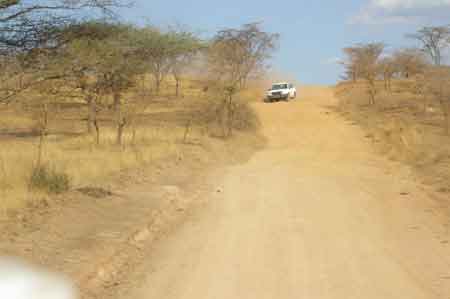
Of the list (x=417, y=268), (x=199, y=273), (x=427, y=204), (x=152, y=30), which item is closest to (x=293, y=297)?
(x=199, y=273)

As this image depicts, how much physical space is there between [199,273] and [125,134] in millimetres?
19222

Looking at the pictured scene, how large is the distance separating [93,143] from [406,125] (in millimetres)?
14676

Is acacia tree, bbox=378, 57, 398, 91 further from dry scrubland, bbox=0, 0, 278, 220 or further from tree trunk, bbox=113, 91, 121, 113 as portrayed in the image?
tree trunk, bbox=113, 91, 121, 113

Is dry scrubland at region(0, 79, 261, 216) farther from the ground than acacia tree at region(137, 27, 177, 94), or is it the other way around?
acacia tree at region(137, 27, 177, 94)

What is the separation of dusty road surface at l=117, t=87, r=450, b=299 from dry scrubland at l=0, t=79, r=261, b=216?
2.51 m

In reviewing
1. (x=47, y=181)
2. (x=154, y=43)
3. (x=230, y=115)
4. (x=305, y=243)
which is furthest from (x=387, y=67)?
(x=305, y=243)

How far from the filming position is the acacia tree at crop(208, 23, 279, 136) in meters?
28.8

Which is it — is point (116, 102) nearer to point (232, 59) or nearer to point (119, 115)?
point (119, 115)

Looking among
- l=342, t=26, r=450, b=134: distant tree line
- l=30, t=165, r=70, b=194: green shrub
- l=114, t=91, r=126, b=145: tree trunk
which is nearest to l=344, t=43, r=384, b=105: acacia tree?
l=342, t=26, r=450, b=134: distant tree line

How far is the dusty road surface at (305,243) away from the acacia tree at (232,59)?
1082 centimetres

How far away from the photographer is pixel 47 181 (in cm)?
1128

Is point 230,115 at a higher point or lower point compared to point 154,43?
lower

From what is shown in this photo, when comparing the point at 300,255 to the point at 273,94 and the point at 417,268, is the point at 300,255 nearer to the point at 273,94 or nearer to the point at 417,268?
the point at 417,268

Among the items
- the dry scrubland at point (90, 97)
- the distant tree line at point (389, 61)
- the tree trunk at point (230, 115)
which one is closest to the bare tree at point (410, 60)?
the distant tree line at point (389, 61)
